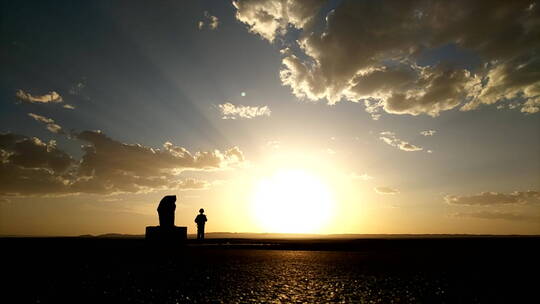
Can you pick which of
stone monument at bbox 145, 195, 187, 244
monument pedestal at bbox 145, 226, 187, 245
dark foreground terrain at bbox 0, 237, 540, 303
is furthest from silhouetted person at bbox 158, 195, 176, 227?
dark foreground terrain at bbox 0, 237, 540, 303

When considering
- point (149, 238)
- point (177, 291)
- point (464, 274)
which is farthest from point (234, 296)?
point (149, 238)

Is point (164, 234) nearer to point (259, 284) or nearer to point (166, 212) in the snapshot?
point (166, 212)

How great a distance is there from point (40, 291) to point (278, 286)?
4.51m

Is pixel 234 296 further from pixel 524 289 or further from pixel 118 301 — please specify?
pixel 524 289

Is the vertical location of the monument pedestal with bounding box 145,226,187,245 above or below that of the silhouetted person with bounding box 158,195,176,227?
below

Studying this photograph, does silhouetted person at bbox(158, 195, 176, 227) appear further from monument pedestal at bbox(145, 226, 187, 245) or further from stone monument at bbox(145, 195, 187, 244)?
monument pedestal at bbox(145, 226, 187, 245)

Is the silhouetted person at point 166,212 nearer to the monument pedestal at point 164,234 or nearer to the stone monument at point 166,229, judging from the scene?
the stone monument at point 166,229

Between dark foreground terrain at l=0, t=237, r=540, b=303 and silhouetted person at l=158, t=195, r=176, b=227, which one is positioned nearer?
dark foreground terrain at l=0, t=237, r=540, b=303

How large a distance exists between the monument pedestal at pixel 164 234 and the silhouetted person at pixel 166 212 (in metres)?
0.36

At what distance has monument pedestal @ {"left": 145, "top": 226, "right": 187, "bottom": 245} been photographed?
21.9 m

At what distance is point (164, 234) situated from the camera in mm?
21953

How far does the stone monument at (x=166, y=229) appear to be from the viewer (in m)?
22.0

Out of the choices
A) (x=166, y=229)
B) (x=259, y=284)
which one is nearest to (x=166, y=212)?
(x=166, y=229)

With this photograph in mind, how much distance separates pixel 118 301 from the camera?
18.6 ft
